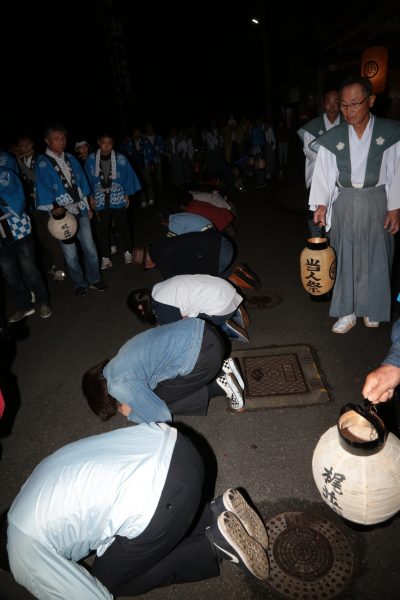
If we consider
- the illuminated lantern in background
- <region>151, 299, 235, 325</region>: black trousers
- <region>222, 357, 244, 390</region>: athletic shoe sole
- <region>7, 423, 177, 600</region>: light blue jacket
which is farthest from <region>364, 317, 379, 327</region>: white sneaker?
the illuminated lantern in background

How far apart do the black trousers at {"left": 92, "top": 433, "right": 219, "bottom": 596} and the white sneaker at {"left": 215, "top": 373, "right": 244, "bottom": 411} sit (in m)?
1.29

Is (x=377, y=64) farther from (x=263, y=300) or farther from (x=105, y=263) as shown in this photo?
(x=105, y=263)

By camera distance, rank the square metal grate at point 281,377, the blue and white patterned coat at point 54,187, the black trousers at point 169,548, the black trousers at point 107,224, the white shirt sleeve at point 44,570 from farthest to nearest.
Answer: the black trousers at point 107,224 → the blue and white patterned coat at point 54,187 → the square metal grate at point 281,377 → the black trousers at point 169,548 → the white shirt sleeve at point 44,570

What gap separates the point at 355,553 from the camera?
7.63 ft

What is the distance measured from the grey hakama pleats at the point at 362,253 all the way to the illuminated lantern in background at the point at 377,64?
24.7ft

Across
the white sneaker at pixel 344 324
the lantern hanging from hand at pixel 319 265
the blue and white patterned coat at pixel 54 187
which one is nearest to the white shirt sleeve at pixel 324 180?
the lantern hanging from hand at pixel 319 265

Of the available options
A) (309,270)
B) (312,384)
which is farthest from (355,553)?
(309,270)

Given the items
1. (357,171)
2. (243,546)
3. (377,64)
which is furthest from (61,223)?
(377,64)

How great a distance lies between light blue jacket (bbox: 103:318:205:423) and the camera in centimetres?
271

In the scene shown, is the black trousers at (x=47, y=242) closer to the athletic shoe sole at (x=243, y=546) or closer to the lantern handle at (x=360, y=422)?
the athletic shoe sole at (x=243, y=546)

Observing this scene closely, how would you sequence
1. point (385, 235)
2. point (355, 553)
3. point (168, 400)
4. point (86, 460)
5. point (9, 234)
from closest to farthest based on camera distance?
point (86, 460) → point (355, 553) → point (168, 400) → point (385, 235) → point (9, 234)

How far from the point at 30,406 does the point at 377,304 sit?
394cm

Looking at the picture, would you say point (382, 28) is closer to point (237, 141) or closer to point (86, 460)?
point (237, 141)

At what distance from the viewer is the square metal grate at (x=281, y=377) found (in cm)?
355
